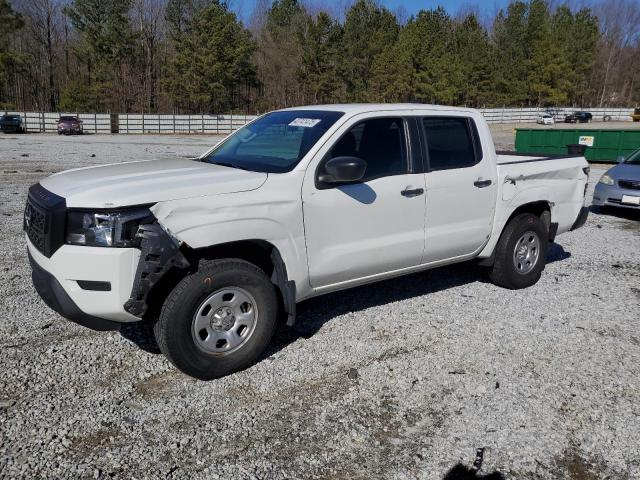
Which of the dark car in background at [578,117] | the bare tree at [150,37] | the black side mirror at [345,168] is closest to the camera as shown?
the black side mirror at [345,168]

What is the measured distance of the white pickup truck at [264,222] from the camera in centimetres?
339

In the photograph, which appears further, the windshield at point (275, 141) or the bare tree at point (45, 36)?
the bare tree at point (45, 36)

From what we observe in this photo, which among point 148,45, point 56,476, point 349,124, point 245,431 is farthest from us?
point 148,45

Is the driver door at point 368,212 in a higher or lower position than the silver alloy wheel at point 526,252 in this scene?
higher

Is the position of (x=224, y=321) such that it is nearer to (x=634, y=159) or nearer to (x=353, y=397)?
(x=353, y=397)

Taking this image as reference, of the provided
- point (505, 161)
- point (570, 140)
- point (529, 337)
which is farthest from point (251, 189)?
point (570, 140)

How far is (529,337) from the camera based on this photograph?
15.2 feet

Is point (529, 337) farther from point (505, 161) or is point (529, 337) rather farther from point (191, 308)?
point (191, 308)

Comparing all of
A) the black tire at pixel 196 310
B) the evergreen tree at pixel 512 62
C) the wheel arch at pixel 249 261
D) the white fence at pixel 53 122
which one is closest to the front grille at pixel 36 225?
the wheel arch at pixel 249 261

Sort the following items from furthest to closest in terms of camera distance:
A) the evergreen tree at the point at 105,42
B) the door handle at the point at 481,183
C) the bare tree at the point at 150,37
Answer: the bare tree at the point at 150,37 → the evergreen tree at the point at 105,42 → the door handle at the point at 481,183

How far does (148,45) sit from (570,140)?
54072 millimetres

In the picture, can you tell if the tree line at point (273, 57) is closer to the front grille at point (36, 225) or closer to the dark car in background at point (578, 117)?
the dark car in background at point (578, 117)

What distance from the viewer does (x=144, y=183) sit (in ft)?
11.9

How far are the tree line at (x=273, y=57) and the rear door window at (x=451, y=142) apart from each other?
53.9 meters
